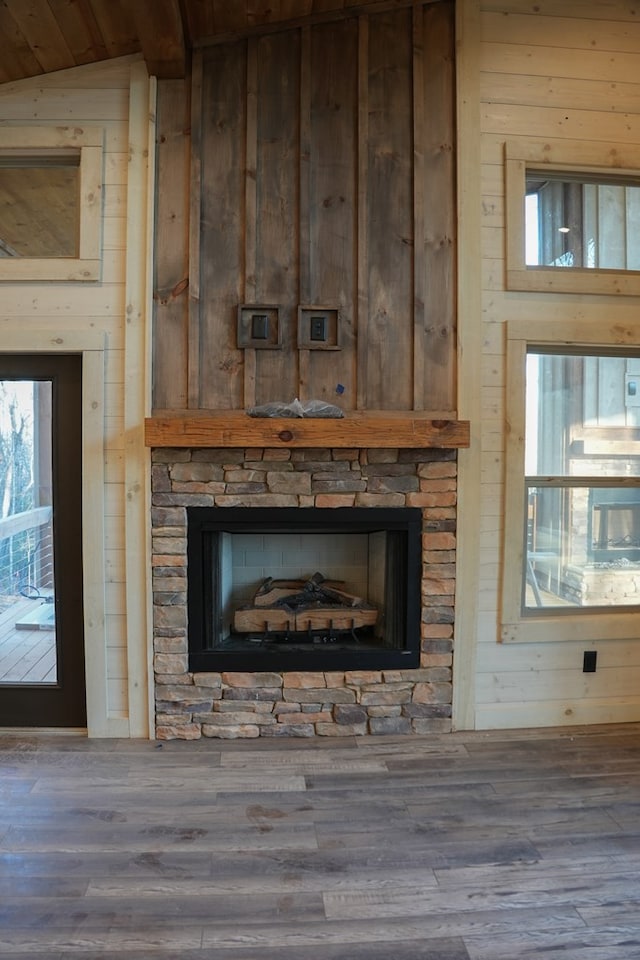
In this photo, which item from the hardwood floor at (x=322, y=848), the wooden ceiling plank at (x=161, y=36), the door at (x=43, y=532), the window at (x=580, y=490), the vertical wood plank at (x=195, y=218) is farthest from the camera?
the window at (x=580, y=490)

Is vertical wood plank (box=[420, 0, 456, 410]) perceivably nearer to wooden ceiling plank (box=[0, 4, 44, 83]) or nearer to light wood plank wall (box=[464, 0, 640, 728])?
light wood plank wall (box=[464, 0, 640, 728])

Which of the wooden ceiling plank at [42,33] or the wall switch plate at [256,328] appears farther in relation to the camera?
the wall switch plate at [256,328]

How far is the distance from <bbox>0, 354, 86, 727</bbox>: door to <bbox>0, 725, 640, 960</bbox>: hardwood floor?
22cm

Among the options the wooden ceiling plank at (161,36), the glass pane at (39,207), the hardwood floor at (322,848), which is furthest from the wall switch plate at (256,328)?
the hardwood floor at (322,848)

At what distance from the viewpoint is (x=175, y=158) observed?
2.40 metres

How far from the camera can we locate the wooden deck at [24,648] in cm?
254

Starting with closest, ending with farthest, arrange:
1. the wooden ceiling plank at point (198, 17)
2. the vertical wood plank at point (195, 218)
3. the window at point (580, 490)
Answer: the wooden ceiling plank at point (198, 17), the vertical wood plank at point (195, 218), the window at point (580, 490)

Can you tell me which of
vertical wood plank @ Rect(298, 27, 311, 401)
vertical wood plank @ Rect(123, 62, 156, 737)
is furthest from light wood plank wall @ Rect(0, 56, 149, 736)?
vertical wood plank @ Rect(298, 27, 311, 401)

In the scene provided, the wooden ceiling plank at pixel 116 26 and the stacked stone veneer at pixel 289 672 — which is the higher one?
the wooden ceiling plank at pixel 116 26

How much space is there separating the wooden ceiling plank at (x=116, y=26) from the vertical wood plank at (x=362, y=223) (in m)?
1.00

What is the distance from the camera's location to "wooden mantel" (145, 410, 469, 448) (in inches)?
89.0

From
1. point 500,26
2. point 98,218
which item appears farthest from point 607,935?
point 500,26

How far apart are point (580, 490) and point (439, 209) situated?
152cm

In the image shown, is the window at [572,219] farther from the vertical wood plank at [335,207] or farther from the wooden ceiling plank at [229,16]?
the wooden ceiling plank at [229,16]
